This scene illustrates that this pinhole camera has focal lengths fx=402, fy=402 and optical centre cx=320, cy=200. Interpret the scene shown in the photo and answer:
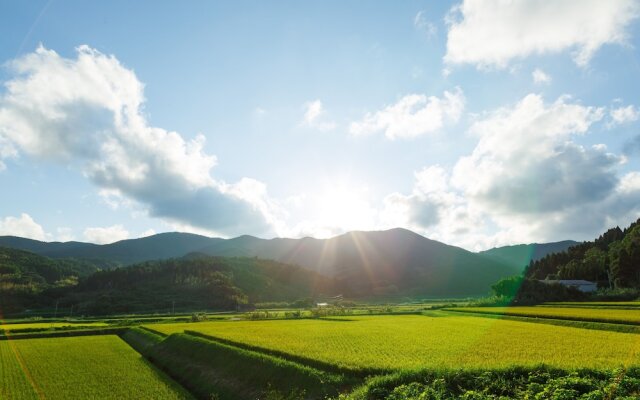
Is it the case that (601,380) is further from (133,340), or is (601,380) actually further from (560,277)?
(560,277)

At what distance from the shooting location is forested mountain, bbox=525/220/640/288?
10100 cm

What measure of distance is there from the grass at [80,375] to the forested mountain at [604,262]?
112 meters

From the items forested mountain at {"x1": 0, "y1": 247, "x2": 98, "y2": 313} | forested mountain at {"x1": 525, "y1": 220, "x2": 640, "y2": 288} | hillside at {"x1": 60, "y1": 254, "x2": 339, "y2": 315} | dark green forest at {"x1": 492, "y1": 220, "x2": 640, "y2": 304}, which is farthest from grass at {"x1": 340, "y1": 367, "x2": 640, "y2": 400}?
forested mountain at {"x1": 0, "y1": 247, "x2": 98, "y2": 313}

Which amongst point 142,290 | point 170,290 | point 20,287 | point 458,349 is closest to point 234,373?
point 458,349

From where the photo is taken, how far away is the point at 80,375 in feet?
98.7

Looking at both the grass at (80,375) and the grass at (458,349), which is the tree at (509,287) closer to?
the grass at (458,349)

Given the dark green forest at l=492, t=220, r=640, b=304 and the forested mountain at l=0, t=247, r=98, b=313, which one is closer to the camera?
the dark green forest at l=492, t=220, r=640, b=304

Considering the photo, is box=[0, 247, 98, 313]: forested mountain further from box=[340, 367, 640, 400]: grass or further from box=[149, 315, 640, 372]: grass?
box=[340, 367, 640, 400]: grass

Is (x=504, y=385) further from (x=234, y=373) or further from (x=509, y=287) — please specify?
(x=509, y=287)

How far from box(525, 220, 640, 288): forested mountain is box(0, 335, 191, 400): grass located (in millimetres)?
A: 111535

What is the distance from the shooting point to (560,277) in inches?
5079

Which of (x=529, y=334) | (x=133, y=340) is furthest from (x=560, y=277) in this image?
(x=133, y=340)

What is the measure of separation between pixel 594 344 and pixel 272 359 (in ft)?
71.9

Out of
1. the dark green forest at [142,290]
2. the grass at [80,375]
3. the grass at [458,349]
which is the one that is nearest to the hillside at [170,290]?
the dark green forest at [142,290]
